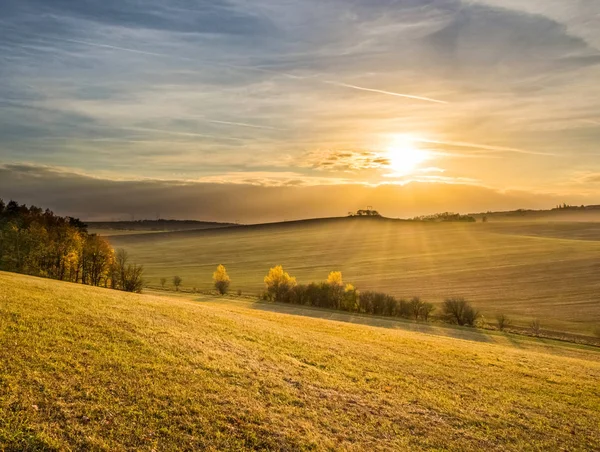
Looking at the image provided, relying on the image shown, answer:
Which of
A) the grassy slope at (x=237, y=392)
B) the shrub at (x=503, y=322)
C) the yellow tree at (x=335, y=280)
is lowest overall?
the shrub at (x=503, y=322)

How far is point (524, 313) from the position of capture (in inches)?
3002

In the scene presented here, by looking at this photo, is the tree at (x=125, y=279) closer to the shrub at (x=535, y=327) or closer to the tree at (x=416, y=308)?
the tree at (x=416, y=308)

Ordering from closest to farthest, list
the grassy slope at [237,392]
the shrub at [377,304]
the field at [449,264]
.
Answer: the grassy slope at [237,392] → the shrub at [377,304] → the field at [449,264]

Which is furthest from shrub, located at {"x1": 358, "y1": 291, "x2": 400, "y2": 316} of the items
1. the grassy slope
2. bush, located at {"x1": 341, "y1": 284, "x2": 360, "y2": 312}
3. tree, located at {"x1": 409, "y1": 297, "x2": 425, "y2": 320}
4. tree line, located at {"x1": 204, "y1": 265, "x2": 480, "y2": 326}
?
the grassy slope

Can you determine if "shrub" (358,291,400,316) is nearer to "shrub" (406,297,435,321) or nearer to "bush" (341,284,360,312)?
"bush" (341,284,360,312)

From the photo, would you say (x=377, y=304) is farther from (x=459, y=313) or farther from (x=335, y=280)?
(x=335, y=280)

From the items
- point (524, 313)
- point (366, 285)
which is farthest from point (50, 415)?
point (366, 285)

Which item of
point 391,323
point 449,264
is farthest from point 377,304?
point 449,264

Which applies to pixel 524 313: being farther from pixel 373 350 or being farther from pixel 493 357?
pixel 373 350

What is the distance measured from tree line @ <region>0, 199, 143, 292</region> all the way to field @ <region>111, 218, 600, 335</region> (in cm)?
3981

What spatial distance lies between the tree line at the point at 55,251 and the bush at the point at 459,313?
165ft

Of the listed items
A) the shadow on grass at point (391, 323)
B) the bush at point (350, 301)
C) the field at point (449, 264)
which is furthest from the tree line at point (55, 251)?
the field at point (449, 264)

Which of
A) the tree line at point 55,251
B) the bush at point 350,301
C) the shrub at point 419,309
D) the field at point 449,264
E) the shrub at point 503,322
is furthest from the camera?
the field at point 449,264

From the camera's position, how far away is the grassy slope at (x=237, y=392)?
13.2 metres
